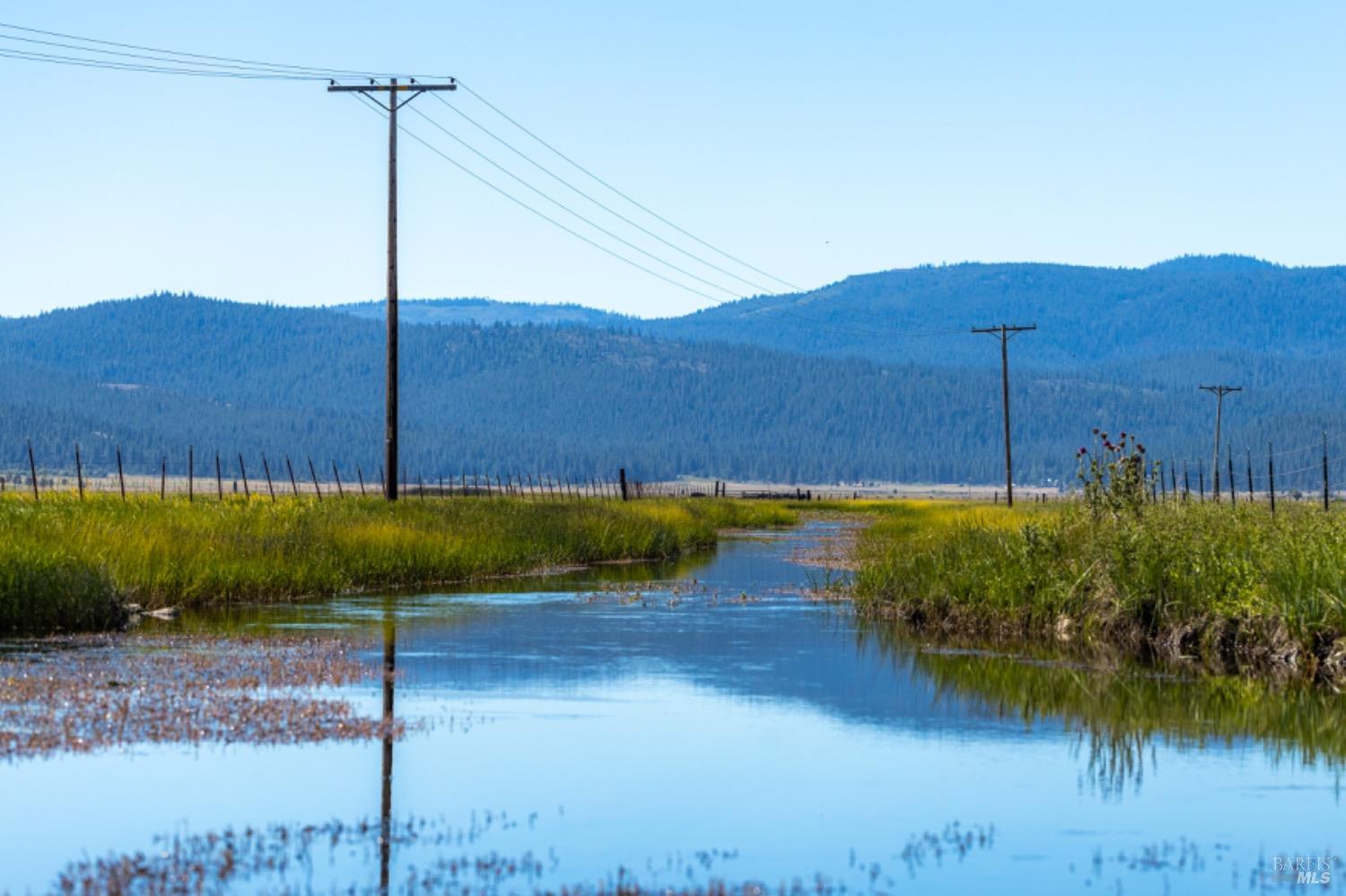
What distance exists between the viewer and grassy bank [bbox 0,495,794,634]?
26.9 meters

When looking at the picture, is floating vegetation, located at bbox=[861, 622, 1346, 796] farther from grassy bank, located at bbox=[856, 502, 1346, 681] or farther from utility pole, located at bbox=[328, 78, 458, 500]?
utility pole, located at bbox=[328, 78, 458, 500]

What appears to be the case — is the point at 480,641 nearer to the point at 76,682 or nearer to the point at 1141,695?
the point at 76,682

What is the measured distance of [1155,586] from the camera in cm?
2614

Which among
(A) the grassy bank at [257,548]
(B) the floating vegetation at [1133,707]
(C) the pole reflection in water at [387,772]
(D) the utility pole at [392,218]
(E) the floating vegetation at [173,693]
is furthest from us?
(D) the utility pole at [392,218]

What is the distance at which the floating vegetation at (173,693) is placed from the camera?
1756 cm

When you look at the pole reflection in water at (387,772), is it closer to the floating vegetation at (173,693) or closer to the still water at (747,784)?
the still water at (747,784)

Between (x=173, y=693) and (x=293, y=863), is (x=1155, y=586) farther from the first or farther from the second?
(x=293, y=863)

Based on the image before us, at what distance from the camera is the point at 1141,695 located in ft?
70.3

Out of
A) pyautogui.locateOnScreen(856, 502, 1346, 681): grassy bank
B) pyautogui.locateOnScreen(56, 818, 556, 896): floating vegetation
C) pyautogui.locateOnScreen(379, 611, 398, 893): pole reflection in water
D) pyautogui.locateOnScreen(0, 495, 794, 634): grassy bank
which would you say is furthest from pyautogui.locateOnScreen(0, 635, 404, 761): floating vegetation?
pyautogui.locateOnScreen(856, 502, 1346, 681): grassy bank

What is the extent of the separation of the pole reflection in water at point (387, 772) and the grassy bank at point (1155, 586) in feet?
29.5

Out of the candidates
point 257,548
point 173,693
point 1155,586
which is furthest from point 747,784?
point 257,548

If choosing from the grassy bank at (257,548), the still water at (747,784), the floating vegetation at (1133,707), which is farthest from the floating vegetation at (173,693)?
the floating vegetation at (1133,707)

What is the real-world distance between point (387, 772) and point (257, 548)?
19.4 m

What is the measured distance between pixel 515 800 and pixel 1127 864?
4.76 m
